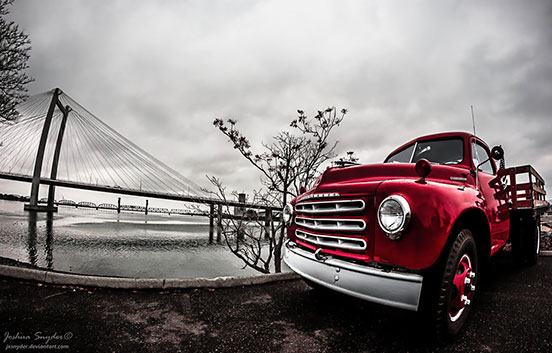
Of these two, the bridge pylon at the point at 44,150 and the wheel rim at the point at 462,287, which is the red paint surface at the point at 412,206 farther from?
the bridge pylon at the point at 44,150

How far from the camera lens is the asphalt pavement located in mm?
1949

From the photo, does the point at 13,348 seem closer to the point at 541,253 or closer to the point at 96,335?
the point at 96,335

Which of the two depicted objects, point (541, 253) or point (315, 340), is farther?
point (541, 253)

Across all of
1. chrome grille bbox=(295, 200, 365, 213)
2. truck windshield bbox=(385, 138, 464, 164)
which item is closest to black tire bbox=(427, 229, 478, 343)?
chrome grille bbox=(295, 200, 365, 213)

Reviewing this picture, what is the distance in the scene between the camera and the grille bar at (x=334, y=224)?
2076mm

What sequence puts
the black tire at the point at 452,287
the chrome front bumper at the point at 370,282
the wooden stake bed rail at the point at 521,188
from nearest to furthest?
1. the chrome front bumper at the point at 370,282
2. the black tire at the point at 452,287
3. the wooden stake bed rail at the point at 521,188

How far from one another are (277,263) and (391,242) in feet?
23.2

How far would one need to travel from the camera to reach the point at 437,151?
130 inches

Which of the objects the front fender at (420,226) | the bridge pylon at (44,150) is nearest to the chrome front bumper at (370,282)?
the front fender at (420,226)

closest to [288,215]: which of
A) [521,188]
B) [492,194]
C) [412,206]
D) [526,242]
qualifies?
[412,206]

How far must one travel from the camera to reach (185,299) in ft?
9.41

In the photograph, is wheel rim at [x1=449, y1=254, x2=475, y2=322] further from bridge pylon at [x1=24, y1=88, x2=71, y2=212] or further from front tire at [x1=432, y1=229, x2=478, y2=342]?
bridge pylon at [x1=24, y1=88, x2=71, y2=212]

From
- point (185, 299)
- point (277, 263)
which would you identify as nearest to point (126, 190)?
point (277, 263)

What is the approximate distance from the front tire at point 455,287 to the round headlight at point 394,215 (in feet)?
1.49
